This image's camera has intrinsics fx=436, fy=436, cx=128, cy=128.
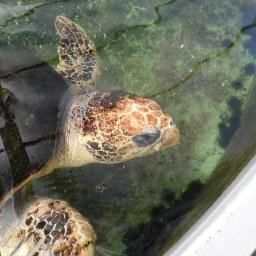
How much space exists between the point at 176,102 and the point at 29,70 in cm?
79

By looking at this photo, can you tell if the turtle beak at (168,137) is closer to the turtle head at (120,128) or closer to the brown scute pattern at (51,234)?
the turtle head at (120,128)

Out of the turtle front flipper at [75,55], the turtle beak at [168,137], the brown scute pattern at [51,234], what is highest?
the turtle front flipper at [75,55]

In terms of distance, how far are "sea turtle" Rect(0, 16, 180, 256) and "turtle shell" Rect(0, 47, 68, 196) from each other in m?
0.04

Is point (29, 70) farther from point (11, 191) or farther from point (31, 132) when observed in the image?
point (11, 191)

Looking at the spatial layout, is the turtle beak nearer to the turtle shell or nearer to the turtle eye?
the turtle eye

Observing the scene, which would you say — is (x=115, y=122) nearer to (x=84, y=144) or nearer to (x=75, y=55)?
(x=84, y=144)

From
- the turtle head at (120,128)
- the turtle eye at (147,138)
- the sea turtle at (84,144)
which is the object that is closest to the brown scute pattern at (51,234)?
the sea turtle at (84,144)

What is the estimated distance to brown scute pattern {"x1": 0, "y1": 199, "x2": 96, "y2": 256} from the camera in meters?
1.78

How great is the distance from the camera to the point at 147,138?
6.28ft

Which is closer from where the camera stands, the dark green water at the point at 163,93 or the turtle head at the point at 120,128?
the turtle head at the point at 120,128

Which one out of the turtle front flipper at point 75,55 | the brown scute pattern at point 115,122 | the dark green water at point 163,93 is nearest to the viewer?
the brown scute pattern at point 115,122

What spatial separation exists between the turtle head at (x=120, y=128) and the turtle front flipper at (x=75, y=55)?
11.2 inches

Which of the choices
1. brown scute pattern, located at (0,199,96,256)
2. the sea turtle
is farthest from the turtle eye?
brown scute pattern, located at (0,199,96,256)

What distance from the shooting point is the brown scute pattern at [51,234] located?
1784 millimetres
